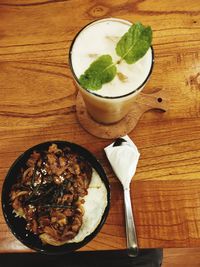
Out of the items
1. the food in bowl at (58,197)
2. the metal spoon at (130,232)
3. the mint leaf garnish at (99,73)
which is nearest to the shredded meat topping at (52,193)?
the food in bowl at (58,197)

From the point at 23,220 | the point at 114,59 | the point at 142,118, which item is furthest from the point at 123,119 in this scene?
the point at 23,220

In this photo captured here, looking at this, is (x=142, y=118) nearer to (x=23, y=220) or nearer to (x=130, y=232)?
(x=130, y=232)

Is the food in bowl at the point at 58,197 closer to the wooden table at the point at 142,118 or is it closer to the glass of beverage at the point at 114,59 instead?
the wooden table at the point at 142,118

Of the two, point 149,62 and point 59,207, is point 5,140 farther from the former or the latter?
point 149,62

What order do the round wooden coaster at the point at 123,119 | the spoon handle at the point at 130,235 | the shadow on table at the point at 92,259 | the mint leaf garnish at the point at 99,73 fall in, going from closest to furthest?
the mint leaf garnish at the point at 99,73, the spoon handle at the point at 130,235, the round wooden coaster at the point at 123,119, the shadow on table at the point at 92,259

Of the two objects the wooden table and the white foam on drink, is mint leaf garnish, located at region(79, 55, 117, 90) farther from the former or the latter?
the wooden table

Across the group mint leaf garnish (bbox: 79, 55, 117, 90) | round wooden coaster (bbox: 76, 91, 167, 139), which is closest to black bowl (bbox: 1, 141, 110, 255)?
round wooden coaster (bbox: 76, 91, 167, 139)
